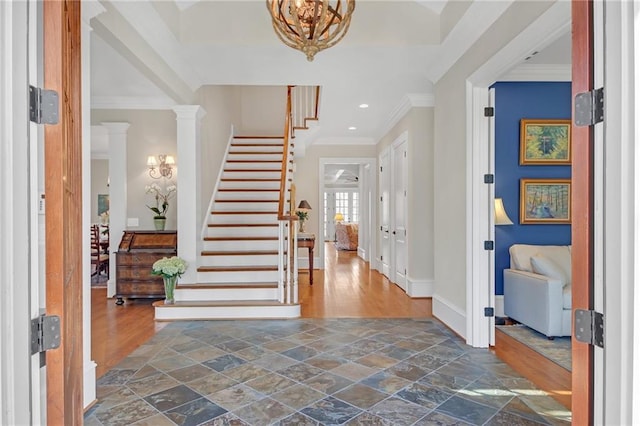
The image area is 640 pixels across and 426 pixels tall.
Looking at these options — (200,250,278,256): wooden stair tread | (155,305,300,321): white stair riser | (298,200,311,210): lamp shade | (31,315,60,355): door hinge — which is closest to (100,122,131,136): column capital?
(200,250,278,256): wooden stair tread

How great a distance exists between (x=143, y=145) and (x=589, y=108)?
5683mm

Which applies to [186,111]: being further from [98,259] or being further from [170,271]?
[98,259]

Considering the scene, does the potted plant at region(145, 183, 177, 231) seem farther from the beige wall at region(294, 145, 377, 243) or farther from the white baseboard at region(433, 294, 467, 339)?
the white baseboard at region(433, 294, 467, 339)

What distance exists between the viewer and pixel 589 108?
3.88ft

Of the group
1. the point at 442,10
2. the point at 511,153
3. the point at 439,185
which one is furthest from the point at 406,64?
the point at 511,153

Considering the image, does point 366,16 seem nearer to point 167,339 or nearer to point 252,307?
point 252,307

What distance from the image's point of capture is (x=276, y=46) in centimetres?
359

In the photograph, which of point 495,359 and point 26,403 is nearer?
point 26,403

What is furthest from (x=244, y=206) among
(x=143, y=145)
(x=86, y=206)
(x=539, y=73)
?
(x=539, y=73)

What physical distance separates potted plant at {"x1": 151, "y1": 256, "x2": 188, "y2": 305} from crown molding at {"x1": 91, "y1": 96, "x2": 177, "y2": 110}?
245 centimetres

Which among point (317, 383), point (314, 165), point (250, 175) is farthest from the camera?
point (314, 165)

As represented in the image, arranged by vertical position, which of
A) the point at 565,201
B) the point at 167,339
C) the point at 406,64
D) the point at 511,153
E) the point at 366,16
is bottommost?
the point at 167,339

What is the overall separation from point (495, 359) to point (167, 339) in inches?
116

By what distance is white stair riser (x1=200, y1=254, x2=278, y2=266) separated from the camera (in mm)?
5074
